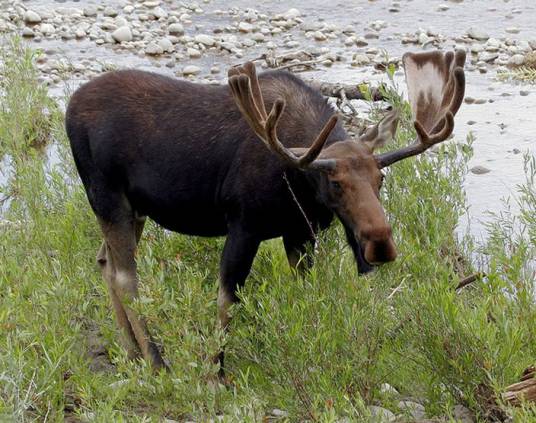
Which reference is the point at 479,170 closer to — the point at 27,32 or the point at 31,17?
the point at 27,32

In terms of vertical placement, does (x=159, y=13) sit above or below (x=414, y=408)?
below

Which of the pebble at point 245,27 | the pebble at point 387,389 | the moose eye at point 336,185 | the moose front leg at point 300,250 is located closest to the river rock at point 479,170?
the moose front leg at point 300,250

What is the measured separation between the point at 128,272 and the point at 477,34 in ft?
30.2

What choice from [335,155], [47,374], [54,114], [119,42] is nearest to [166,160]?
[335,155]

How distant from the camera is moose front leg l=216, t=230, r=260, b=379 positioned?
6488 millimetres

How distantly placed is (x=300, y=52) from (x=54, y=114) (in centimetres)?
493

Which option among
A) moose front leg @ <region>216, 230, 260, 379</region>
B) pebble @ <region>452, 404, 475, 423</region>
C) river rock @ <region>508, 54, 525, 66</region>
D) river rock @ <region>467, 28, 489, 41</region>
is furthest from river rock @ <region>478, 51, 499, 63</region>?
pebble @ <region>452, 404, 475, 423</region>

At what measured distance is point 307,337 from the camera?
575 cm

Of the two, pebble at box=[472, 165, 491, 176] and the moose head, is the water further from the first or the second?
the moose head

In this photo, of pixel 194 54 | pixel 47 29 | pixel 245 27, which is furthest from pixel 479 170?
pixel 47 29

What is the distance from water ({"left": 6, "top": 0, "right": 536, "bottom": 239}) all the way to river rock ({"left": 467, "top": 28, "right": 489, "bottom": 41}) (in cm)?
21

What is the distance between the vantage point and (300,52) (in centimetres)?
1365

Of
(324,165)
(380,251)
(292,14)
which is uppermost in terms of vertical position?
(324,165)

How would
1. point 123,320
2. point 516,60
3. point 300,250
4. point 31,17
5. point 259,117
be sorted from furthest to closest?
1. point 31,17
2. point 516,60
3. point 123,320
4. point 300,250
5. point 259,117
